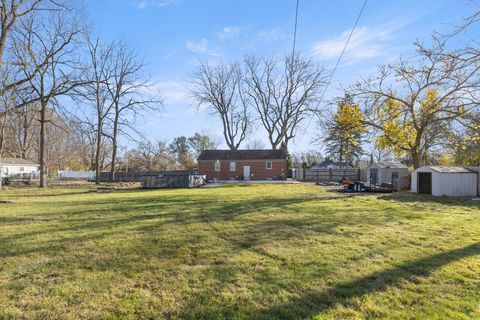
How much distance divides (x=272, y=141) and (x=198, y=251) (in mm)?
42223

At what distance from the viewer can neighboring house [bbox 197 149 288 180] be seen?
4062 centimetres

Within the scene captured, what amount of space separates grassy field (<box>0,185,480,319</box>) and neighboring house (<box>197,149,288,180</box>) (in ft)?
104

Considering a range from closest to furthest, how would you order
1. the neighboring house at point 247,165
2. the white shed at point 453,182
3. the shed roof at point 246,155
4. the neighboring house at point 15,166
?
the white shed at point 453,182 < the neighboring house at point 247,165 < the shed roof at point 246,155 < the neighboring house at point 15,166

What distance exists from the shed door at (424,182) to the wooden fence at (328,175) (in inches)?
634

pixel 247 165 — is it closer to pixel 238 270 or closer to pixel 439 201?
pixel 439 201

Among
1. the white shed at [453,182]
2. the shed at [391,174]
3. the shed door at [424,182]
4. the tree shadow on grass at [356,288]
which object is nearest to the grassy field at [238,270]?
the tree shadow on grass at [356,288]

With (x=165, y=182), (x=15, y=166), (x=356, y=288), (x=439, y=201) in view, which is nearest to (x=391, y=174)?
(x=439, y=201)

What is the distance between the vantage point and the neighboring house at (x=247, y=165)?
1599 inches

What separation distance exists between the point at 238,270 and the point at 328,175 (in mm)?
35330

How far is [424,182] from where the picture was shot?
20.9m

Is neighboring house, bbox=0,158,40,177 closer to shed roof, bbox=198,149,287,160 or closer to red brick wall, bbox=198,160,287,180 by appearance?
shed roof, bbox=198,149,287,160

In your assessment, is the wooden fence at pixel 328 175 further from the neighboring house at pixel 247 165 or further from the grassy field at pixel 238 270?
the grassy field at pixel 238 270

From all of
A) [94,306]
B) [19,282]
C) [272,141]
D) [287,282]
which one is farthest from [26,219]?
[272,141]

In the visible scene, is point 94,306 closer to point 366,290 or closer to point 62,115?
point 366,290
